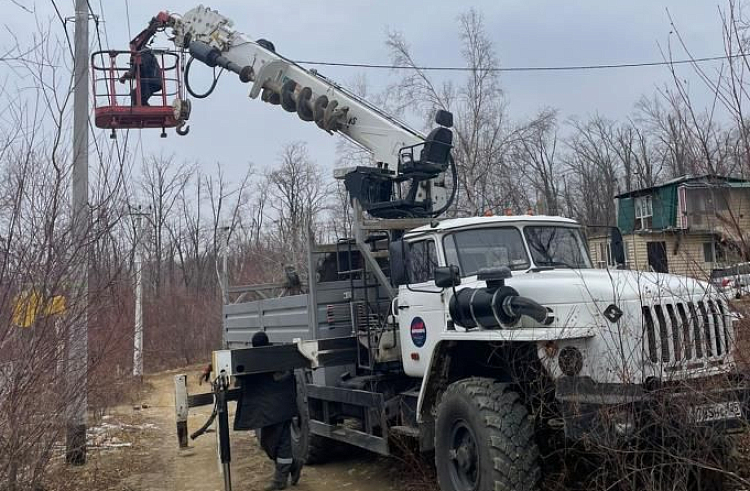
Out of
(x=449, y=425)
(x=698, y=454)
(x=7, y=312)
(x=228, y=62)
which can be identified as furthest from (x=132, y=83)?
(x=698, y=454)

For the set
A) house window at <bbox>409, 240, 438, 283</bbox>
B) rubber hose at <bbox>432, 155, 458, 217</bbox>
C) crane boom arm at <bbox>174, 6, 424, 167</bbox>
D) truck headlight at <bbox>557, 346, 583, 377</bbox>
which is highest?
crane boom arm at <bbox>174, 6, 424, 167</bbox>

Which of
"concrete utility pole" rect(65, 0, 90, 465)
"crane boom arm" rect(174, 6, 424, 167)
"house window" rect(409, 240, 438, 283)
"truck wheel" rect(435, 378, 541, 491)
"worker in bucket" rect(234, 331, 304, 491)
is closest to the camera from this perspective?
"truck wheel" rect(435, 378, 541, 491)

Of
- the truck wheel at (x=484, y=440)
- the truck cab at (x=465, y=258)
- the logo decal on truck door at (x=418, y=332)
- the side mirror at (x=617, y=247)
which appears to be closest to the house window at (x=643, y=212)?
the side mirror at (x=617, y=247)

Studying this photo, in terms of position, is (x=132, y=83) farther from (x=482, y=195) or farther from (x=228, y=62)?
(x=482, y=195)

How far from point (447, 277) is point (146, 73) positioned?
23.2 feet

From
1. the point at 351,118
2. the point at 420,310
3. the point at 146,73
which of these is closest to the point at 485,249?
the point at 420,310

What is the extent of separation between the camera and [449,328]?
6.19m

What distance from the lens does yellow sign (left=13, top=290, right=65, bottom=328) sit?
5.55 metres

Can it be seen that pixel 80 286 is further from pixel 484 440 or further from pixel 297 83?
pixel 297 83

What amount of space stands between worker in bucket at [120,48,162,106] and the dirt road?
5044 millimetres

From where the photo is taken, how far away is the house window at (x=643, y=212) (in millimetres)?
33250

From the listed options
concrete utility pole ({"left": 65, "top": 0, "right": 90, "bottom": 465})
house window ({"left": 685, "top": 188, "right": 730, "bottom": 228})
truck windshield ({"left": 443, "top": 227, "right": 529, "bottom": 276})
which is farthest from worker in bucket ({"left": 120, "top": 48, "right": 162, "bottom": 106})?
house window ({"left": 685, "top": 188, "right": 730, "bottom": 228})

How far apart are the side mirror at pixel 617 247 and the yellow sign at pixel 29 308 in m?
5.22

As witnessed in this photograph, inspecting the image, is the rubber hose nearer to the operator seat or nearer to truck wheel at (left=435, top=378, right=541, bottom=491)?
the operator seat
